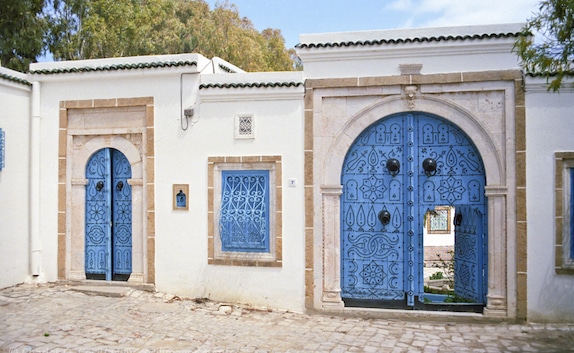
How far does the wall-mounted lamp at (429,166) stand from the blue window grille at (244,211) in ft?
7.04

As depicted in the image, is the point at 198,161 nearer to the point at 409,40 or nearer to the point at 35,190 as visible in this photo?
the point at 35,190

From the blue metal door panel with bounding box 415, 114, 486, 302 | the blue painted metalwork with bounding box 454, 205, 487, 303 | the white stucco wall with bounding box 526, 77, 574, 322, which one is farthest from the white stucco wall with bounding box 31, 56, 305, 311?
the white stucco wall with bounding box 526, 77, 574, 322

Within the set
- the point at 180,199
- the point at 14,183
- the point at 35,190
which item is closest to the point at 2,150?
the point at 14,183

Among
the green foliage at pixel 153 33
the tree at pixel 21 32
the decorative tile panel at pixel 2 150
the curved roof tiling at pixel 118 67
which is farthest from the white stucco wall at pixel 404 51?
the tree at pixel 21 32

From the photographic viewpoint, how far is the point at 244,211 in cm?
705

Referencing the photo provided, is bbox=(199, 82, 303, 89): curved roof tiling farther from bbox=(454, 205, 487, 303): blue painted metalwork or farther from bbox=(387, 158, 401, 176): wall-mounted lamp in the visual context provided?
bbox=(454, 205, 487, 303): blue painted metalwork

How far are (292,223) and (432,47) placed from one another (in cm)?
300

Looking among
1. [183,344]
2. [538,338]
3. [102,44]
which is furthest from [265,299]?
[102,44]

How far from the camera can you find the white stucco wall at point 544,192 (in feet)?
20.4

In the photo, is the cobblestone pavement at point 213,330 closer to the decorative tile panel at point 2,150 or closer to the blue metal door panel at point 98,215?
the blue metal door panel at point 98,215

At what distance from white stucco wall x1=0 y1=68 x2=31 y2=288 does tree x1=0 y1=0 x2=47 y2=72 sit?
7.35 m

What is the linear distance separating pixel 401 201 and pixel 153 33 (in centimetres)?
1389

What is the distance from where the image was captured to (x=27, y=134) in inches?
300

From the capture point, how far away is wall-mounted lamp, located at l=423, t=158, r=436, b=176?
21.5 ft
